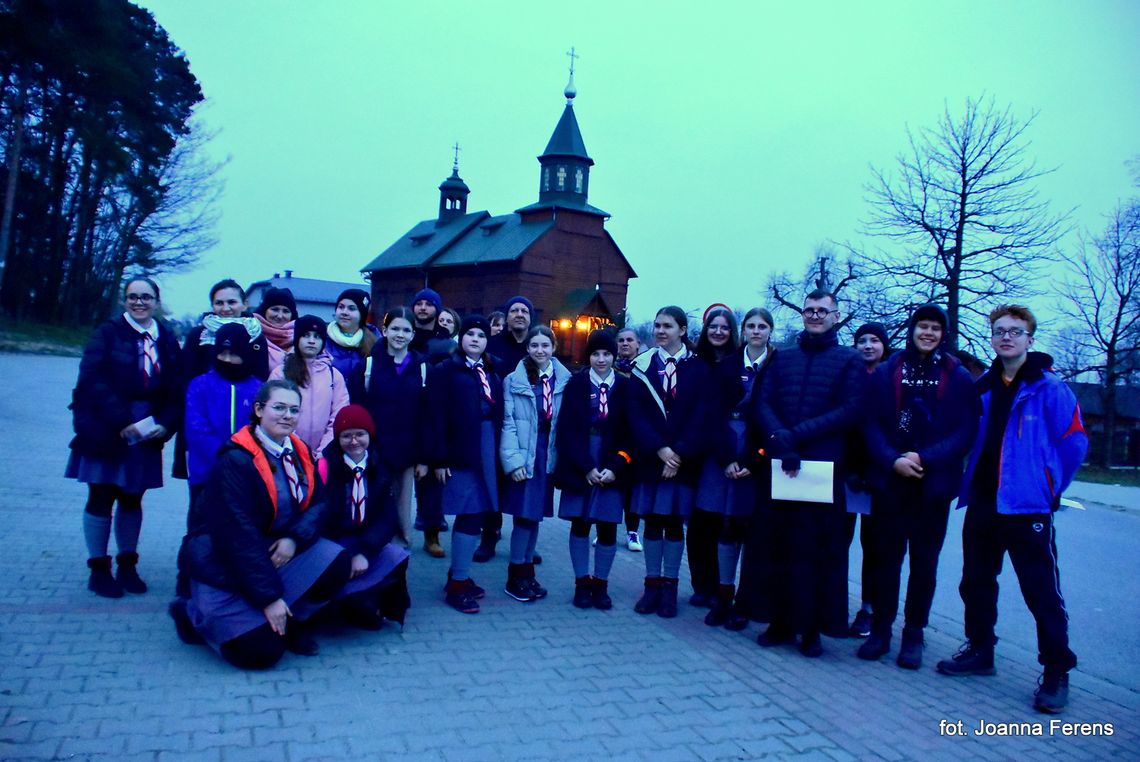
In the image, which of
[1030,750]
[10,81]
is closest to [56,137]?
[10,81]

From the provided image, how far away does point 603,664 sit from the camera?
15.6 ft

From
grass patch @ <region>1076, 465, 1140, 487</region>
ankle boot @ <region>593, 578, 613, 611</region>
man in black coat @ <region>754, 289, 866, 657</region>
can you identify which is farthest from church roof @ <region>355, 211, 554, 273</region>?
man in black coat @ <region>754, 289, 866, 657</region>

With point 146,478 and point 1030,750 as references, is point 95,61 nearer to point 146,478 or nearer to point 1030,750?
point 146,478

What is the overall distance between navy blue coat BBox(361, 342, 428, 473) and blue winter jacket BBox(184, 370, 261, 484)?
109 cm

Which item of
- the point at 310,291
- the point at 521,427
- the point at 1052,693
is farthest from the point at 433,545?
the point at 310,291

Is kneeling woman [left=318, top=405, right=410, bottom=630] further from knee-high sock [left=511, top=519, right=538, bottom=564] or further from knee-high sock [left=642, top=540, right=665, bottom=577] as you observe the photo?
knee-high sock [left=642, top=540, right=665, bottom=577]

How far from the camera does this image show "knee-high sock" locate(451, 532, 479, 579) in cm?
569

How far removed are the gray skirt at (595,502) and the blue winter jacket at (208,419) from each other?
2282 mm


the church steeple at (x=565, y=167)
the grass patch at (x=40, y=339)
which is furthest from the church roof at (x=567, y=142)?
the grass patch at (x=40, y=339)

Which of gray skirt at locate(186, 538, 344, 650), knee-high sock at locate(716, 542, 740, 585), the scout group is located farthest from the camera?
knee-high sock at locate(716, 542, 740, 585)

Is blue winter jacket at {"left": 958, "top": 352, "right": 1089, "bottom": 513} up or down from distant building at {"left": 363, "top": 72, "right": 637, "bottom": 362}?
down

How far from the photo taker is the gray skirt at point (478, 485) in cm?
567

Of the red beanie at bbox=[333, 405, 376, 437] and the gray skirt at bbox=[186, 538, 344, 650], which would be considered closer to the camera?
the gray skirt at bbox=[186, 538, 344, 650]

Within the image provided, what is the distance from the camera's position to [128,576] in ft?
18.0
